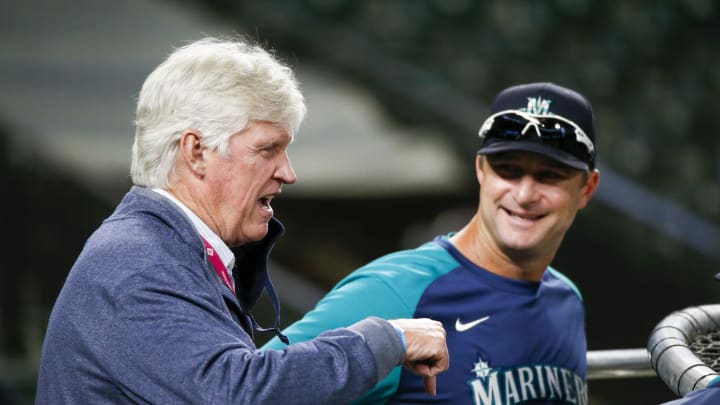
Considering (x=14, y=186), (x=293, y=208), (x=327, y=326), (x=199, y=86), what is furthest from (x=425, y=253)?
(x=293, y=208)

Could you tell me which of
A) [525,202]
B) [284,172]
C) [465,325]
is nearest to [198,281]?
[284,172]

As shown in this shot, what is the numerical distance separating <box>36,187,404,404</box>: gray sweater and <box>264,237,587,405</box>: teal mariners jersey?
1.33 feet

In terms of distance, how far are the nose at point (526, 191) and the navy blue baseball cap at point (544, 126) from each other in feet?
0.25

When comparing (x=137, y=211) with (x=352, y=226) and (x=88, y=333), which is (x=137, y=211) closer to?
(x=88, y=333)

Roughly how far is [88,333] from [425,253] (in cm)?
80

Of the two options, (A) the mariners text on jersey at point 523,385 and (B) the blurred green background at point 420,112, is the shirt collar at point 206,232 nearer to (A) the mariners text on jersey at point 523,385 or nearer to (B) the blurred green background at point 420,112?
(A) the mariners text on jersey at point 523,385

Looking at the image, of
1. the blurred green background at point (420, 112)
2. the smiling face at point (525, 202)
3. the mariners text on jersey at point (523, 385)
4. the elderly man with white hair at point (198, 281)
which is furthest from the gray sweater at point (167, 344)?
the blurred green background at point (420, 112)

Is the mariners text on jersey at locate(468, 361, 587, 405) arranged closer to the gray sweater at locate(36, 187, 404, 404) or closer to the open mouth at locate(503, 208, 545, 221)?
the open mouth at locate(503, 208, 545, 221)

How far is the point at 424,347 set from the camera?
1.21m

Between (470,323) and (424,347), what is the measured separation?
1.53 ft

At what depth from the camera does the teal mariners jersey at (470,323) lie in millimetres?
1557

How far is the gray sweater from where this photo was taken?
1.04m

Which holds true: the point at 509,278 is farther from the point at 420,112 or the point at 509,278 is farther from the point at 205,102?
the point at 420,112

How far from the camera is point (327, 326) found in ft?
5.02
